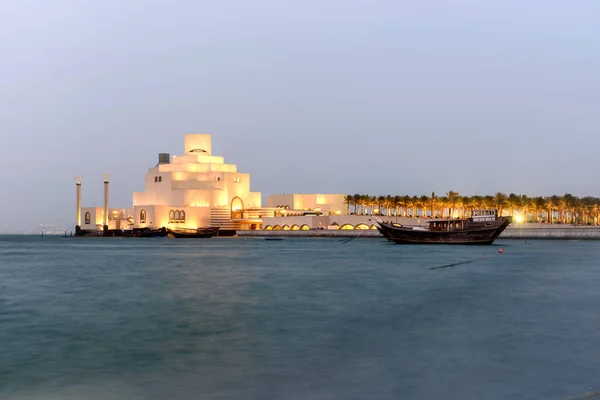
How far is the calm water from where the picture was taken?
15594 millimetres

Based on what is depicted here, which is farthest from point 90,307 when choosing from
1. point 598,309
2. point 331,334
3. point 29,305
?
point 598,309

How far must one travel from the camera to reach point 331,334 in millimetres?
23875

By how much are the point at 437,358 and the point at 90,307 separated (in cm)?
1906

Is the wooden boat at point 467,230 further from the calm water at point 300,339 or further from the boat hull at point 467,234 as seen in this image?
the calm water at point 300,339

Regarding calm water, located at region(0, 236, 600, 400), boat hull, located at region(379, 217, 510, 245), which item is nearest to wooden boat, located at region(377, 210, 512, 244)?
boat hull, located at region(379, 217, 510, 245)

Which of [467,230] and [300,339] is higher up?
[467,230]

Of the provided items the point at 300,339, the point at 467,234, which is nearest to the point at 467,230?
the point at 467,234

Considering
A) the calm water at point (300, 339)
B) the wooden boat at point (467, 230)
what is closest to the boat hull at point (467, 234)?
the wooden boat at point (467, 230)

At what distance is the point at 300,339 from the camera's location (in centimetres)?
2281

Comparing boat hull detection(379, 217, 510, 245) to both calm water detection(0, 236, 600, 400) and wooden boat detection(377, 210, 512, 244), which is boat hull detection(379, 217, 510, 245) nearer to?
wooden boat detection(377, 210, 512, 244)

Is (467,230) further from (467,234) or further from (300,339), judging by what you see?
(300,339)

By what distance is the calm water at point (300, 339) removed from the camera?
51.2 ft

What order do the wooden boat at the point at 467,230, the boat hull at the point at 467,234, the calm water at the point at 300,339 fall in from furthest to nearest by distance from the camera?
the wooden boat at the point at 467,230 → the boat hull at the point at 467,234 → the calm water at the point at 300,339

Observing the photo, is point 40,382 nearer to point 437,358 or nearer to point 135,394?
point 135,394
